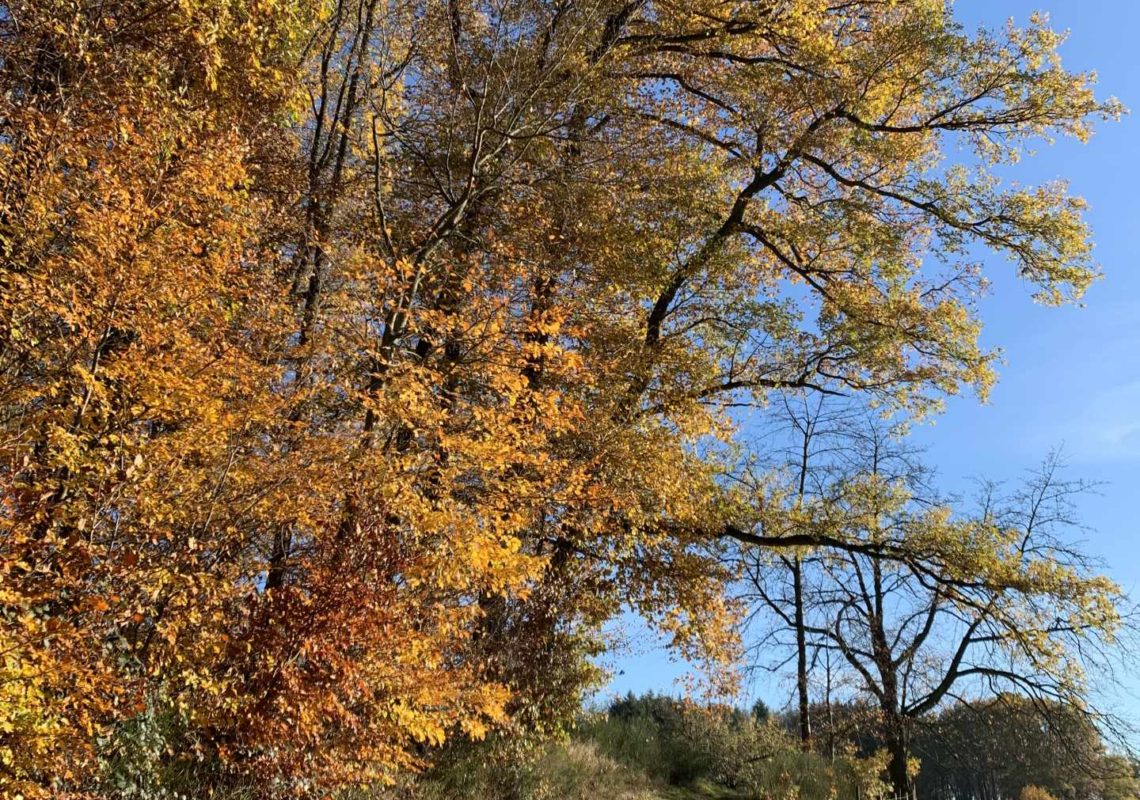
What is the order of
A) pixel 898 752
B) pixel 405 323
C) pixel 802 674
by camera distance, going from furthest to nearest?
pixel 802 674 < pixel 898 752 < pixel 405 323

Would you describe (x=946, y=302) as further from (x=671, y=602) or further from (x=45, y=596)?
(x=45, y=596)

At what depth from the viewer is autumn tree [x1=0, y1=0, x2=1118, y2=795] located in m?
5.18

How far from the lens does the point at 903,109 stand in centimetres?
1166

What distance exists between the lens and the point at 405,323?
23.7 feet

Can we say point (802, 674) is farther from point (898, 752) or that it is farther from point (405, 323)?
point (405, 323)

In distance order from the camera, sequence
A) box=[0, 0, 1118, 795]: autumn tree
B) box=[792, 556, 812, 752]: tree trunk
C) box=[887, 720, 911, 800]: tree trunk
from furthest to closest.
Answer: box=[792, 556, 812, 752]: tree trunk, box=[887, 720, 911, 800]: tree trunk, box=[0, 0, 1118, 795]: autumn tree

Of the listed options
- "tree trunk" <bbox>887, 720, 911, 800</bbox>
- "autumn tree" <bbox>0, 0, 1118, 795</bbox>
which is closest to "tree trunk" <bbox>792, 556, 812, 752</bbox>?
"tree trunk" <bbox>887, 720, 911, 800</bbox>

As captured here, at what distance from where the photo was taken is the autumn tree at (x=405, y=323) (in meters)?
5.18

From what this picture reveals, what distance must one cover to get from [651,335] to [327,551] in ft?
23.0

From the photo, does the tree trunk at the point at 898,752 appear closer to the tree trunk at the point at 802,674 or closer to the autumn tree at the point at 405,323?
the tree trunk at the point at 802,674

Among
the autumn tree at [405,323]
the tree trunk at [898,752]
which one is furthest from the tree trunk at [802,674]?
the autumn tree at [405,323]

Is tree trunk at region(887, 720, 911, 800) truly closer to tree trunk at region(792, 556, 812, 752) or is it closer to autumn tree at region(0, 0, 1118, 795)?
tree trunk at region(792, 556, 812, 752)

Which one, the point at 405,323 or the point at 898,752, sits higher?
the point at 405,323

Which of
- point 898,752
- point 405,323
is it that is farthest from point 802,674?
point 405,323
